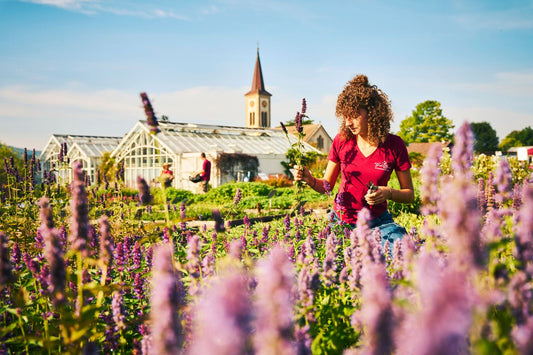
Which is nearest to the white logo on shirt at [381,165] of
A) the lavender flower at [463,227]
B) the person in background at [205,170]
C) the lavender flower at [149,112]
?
the lavender flower at [149,112]

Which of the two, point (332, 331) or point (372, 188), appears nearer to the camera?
point (332, 331)

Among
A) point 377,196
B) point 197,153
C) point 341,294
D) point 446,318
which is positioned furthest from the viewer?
point 197,153

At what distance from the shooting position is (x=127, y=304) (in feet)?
9.39

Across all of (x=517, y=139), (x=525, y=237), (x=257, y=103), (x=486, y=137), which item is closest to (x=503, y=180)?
(x=525, y=237)

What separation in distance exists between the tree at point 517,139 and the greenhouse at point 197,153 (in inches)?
2791

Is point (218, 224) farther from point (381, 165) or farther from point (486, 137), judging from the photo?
point (486, 137)

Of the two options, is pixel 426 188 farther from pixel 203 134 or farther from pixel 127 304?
pixel 203 134

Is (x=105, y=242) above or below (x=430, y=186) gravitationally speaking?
below

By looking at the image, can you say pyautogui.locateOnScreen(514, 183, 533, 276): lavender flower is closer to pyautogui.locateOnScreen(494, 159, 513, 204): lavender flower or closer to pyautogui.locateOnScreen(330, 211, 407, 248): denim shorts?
pyautogui.locateOnScreen(494, 159, 513, 204): lavender flower

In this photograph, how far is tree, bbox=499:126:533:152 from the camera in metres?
86.2

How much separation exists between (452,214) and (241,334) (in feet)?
1.52

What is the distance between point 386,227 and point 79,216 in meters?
3.21

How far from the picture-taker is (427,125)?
177 feet

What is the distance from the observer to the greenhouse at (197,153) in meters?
28.2
